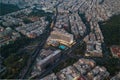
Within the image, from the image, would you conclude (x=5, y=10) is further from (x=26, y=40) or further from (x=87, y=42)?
(x=87, y=42)

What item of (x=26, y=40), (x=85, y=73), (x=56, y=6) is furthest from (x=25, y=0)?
(x=85, y=73)

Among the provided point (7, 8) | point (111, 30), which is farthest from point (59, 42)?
point (7, 8)

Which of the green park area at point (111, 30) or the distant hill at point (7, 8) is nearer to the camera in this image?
the green park area at point (111, 30)

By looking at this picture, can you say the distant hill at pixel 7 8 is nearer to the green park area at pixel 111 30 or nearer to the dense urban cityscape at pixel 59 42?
the dense urban cityscape at pixel 59 42

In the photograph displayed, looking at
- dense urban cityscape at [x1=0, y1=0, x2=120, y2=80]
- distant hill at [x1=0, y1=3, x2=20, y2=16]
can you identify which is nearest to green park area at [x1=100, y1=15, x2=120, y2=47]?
dense urban cityscape at [x1=0, y1=0, x2=120, y2=80]

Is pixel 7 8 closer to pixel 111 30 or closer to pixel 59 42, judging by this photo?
pixel 59 42

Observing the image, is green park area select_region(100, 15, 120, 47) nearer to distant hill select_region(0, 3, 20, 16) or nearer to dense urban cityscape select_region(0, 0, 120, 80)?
dense urban cityscape select_region(0, 0, 120, 80)

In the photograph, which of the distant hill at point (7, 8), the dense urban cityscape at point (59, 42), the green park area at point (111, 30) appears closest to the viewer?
the dense urban cityscape at point (59, 42)

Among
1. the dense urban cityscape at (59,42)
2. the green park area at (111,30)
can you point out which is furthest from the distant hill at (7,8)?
the green park area at (111,30)
